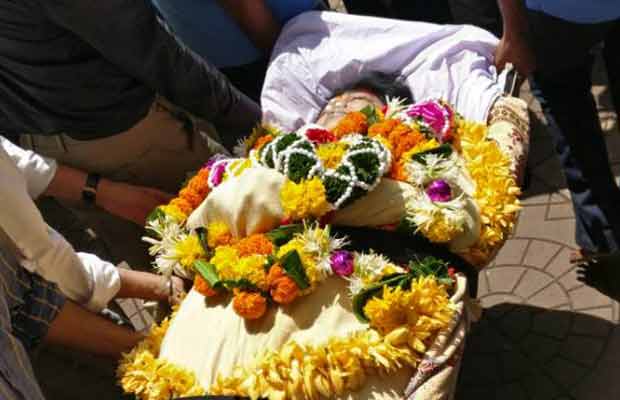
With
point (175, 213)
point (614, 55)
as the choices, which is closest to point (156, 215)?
point (175, 213)

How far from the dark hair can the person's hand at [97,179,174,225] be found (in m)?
0.92

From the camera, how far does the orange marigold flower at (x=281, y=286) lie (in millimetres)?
2166

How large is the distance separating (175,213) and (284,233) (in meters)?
0.45

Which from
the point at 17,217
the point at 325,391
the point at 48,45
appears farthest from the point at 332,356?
the point at 48,45

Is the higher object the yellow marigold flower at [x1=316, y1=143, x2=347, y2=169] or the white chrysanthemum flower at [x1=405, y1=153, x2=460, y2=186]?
the yellow marigold flower at [x1=316, y1=143, x2=347, y2=169]

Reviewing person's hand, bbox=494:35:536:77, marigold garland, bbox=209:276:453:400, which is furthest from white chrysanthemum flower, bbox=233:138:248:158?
person's hand, bbox=494:35:536:77

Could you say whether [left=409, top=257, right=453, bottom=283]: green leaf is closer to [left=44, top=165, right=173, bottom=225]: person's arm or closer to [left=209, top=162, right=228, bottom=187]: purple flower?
[left=209, top=162, right=228, bottom=187]: purple flower

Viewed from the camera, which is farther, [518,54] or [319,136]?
[518,54]

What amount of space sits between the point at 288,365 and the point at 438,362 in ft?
1.32

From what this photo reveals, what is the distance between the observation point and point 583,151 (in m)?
2.97

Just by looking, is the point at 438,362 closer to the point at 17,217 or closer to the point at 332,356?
the point at 332,356

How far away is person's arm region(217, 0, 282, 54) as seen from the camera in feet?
9.77

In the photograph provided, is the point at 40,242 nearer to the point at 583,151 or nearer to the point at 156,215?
the point at 156,215

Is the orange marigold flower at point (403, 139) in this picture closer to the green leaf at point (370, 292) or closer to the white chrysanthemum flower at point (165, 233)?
the green leaf at point (370, 292)
